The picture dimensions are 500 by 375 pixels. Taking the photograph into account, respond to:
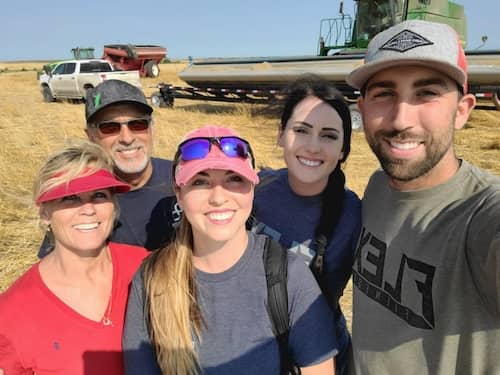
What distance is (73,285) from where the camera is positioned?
190 centimetres

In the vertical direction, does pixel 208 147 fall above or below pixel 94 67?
below

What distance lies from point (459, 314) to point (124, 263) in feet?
5.04

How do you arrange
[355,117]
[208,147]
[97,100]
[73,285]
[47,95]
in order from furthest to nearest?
[47,95] → [355,117] → [97,100] → [73,285] → [208,147]

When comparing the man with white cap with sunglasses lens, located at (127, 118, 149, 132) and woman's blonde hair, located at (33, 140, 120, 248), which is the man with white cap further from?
sunglasses lens, located at (127, 118, 149, 132)

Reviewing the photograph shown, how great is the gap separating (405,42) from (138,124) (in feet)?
5.87

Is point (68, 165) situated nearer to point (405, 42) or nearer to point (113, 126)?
point (113, 126)

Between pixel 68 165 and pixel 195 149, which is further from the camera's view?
pixel 68 165

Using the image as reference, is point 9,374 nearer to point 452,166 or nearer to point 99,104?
point 99,104

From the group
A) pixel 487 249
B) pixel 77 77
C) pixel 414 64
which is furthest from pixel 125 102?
pixel 77 77

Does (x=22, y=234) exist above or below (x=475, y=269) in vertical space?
below

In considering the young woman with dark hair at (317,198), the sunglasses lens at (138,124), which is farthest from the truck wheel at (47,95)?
the young woman with dark hair at (317,198)

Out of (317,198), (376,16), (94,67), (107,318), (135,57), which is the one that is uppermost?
(135,57)

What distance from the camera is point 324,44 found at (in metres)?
15.2

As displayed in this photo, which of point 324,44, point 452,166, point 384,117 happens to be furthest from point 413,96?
point 324,44
